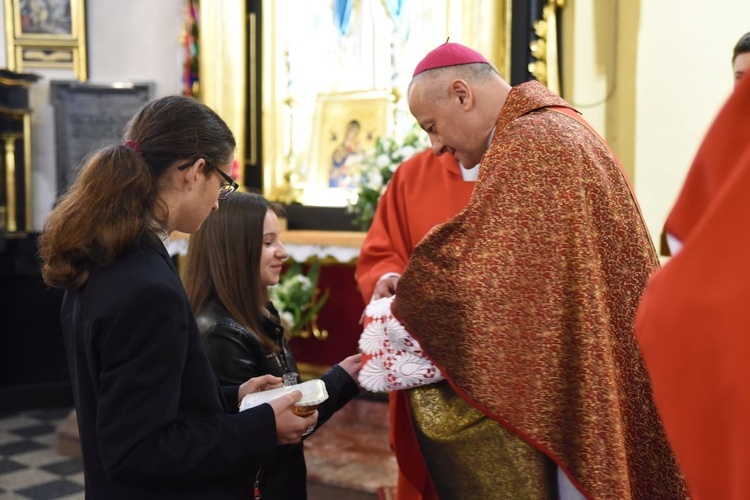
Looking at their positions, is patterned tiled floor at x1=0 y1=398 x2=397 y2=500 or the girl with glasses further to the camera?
patterned tiled floor at x1=0 y1=398 x2=397 y2=500

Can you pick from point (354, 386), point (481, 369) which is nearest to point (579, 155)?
point (481, 369)

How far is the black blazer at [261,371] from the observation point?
2035 mm

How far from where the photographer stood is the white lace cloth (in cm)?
202

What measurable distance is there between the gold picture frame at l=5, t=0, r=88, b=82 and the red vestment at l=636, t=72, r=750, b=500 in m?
6.60

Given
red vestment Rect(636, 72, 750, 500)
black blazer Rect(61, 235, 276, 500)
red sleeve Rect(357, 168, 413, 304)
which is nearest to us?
red vestment Rect(636, 72, 750, 500)

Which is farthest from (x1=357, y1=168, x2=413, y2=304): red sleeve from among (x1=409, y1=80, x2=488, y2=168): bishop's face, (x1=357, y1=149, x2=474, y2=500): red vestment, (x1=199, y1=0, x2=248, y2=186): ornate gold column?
(x1=199, y1=0, x2=248, y2=186): ornate gold column

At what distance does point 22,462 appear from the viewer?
504 centimetres

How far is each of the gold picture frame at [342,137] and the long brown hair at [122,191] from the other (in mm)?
4070

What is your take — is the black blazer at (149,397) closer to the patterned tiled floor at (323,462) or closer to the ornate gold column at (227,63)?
the patterned tiled floor at (323,462)

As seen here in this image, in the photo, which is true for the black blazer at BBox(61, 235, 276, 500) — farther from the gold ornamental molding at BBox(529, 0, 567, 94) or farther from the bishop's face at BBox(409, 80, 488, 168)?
the gold ornamental molding at BBox(529, 0, 567, 94)

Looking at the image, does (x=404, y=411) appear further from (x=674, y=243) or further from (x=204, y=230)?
(x=674, y=243)

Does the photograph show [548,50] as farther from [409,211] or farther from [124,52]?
[124,52]

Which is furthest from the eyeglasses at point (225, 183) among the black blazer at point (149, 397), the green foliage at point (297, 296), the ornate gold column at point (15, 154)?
the ornate gold column at point (15, 154)

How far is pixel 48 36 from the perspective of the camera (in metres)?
6.74
